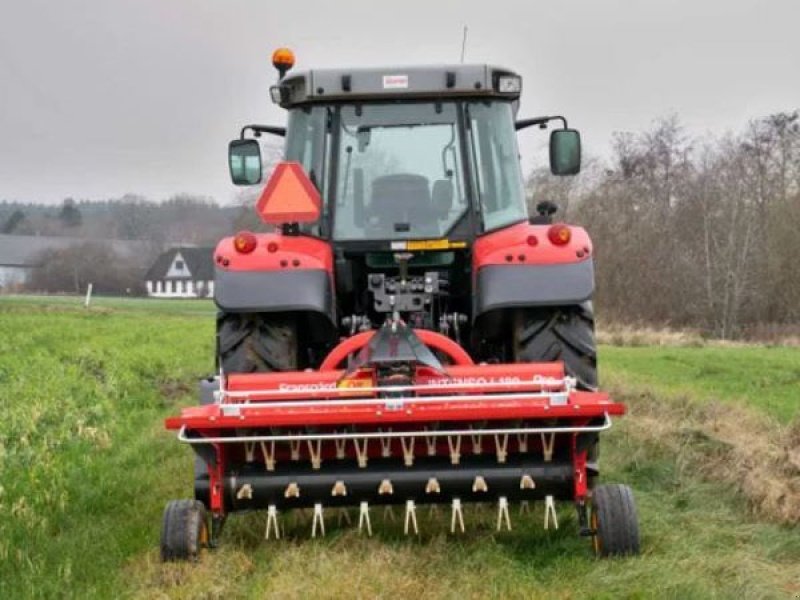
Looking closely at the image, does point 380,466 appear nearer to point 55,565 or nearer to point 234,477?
point 234,477

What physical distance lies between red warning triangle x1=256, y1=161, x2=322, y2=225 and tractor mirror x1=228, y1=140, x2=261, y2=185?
99 centimetres

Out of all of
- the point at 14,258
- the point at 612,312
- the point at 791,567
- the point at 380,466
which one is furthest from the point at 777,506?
the point at 14,258

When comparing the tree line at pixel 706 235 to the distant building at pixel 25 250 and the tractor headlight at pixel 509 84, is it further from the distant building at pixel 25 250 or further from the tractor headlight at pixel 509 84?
the distant building at pixel 25 250

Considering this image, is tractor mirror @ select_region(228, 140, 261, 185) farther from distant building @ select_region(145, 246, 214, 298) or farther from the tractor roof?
distant building @ select_region(145, 246, 214, 298)

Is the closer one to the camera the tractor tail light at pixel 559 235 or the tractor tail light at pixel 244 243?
the tractor tail light at pixel 559 235

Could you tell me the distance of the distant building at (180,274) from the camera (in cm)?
8231

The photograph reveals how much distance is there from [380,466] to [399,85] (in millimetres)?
2132

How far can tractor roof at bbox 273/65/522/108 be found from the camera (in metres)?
5.30

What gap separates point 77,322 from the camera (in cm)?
2417

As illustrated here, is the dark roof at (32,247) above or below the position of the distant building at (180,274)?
above

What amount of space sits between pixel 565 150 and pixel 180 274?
7986cm

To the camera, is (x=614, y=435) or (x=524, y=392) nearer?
(x=524, y=392)

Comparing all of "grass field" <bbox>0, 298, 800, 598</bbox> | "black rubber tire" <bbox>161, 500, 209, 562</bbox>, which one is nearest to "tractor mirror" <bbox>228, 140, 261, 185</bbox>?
"grass field" <bbox>0, 298, 800, 598</bbox>

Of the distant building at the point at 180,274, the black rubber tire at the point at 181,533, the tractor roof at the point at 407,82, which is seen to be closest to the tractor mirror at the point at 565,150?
the tractor roof at the point at 407,82
